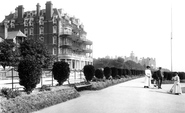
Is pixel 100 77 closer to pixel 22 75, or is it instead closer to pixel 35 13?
pixel 22 75

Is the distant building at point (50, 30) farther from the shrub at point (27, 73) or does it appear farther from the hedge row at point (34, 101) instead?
the shrub at point (27, 73)

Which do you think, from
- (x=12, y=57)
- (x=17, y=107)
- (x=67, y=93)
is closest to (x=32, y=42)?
(x=12, y=57)

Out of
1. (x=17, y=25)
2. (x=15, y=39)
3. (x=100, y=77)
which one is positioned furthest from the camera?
(x=17, y=25)

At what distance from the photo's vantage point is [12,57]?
37.3 metres

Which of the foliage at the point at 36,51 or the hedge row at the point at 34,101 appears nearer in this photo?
the hedge row at the point at 34,101

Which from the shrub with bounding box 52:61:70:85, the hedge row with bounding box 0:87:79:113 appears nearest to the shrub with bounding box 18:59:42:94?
the hedge row with bounding box 0:87:79:113

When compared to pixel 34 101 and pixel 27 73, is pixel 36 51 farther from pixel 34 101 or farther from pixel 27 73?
pixel 34 101

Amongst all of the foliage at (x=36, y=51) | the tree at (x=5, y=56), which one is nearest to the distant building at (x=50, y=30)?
the tree at (x=5, y=56)

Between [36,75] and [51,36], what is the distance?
45.5m

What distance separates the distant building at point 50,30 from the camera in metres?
53.1

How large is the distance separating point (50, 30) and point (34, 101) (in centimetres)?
4751

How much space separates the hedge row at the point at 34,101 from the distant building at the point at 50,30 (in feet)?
132

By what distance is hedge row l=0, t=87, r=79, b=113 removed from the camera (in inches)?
287

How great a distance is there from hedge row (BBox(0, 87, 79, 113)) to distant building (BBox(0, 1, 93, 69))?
132 feet
